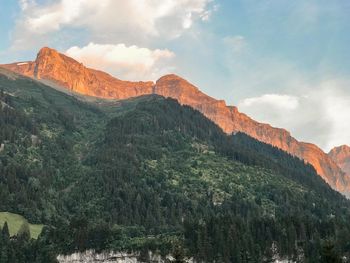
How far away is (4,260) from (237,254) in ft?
284

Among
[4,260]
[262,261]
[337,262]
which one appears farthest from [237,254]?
[337,262]

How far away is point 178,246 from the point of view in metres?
70.5

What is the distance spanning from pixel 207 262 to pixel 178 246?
13395 cm

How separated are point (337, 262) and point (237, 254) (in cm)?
13215

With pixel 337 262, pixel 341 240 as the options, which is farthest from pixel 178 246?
pixel 341 240

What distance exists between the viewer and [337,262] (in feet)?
227

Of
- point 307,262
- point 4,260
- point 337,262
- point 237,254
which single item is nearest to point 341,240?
point 307,262

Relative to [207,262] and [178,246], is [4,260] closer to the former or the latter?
[207,262]

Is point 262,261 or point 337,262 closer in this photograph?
point 337,262

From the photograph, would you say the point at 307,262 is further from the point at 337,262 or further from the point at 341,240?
the point at 337,262

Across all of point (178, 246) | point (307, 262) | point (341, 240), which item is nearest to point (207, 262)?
point (307, 262)

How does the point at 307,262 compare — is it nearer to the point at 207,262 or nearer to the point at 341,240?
the point at 341,240

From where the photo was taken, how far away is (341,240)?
198625 mm

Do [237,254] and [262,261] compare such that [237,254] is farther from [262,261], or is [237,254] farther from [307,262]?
[307,262]
